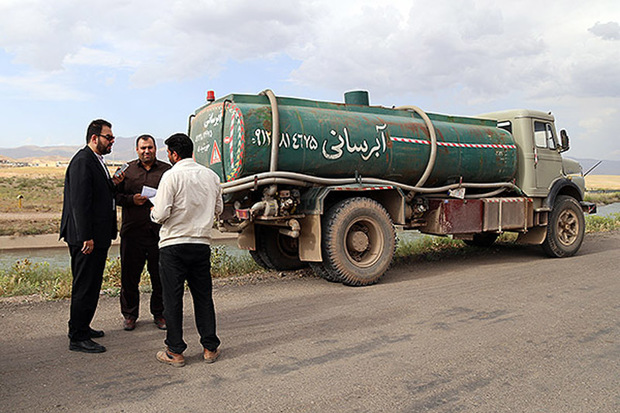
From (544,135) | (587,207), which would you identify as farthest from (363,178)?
(587,207)

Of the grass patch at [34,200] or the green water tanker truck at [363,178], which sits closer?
the green water tanker truck at [363,178]

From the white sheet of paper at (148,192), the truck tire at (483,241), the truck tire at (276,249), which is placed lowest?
the truck tire at (483,241)

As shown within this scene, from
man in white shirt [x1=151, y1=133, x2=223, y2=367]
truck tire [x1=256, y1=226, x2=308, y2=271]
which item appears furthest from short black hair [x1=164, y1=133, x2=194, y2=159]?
truck tire [x1=256, y1=226, x2=308, y2=271]

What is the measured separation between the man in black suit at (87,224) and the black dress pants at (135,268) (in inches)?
17.3

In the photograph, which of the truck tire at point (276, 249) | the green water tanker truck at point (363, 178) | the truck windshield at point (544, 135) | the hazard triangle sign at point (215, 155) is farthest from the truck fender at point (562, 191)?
the hazard triangle sign at point (215, 155)

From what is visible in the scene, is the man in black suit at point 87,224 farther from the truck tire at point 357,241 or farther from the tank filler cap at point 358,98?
the tank filler cap at point 358,98

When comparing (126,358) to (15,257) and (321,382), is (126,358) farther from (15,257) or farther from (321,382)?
(15,257)

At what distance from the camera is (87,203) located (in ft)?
15.3

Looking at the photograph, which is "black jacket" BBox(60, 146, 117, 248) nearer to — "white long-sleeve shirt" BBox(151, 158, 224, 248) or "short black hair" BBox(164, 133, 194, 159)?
"white long-sleeve shirt" BBox(151, 158, 224, 248)

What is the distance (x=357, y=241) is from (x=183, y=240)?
4.05m

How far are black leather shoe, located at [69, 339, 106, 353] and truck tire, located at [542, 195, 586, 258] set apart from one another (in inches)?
352

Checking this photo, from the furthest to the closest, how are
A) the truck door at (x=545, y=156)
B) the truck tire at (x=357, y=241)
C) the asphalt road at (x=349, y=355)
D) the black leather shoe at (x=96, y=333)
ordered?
the truck door at (x=545, y=156), the truck tire at (x=357, y=241), the black leather shoe at (x=96, y=333), the asphalt road at (x=349, y=355)

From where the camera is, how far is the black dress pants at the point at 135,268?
212 inches

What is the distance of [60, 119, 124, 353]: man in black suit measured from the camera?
465 cm
